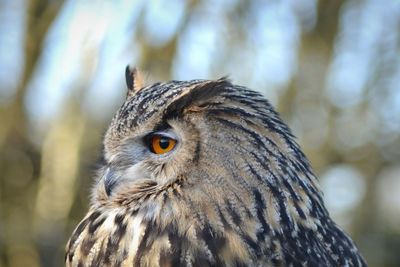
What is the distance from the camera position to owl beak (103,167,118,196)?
2189 mm

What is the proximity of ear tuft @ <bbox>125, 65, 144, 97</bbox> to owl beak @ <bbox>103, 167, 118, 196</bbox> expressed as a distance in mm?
415

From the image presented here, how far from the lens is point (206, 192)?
78.2 inches

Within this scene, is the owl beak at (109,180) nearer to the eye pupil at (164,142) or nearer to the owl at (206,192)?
the owl at (206,192)

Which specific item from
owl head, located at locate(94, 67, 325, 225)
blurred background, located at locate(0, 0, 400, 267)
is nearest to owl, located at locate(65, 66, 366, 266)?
owl head, located at locate(94, 67, 325, 225)

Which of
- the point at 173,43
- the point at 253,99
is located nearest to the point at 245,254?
the point at 253,99

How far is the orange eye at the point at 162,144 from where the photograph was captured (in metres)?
2.09

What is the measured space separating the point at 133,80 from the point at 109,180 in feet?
2.01

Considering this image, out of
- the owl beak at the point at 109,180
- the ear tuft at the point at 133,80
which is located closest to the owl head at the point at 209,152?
the owl beak at the point at 109,180

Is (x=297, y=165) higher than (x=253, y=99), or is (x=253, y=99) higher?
(x=253, y=99)

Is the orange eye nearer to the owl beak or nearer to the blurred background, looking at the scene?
the owl beak

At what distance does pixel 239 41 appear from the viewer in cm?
768

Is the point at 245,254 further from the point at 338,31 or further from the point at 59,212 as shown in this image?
the point at 338,31

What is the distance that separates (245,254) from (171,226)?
0.85ft

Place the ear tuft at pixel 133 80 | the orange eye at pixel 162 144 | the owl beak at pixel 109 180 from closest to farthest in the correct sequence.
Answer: the orange eye at pixel 162 144 → the owl beak at pixel 109 180 → the ear tuft at pixel 133 80
